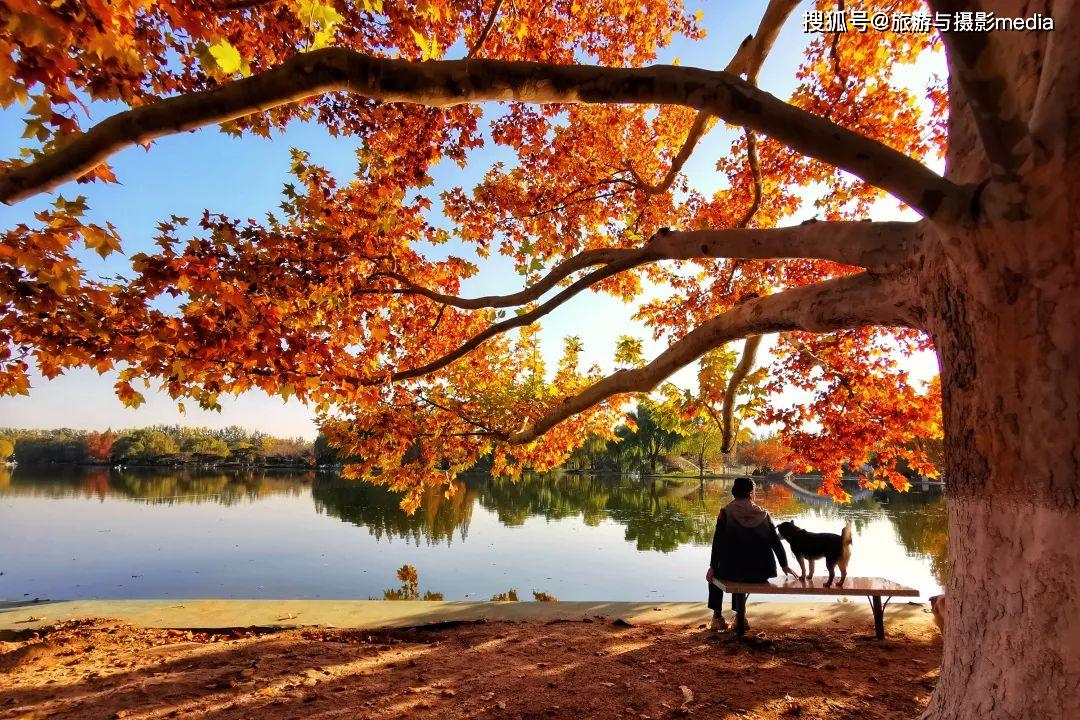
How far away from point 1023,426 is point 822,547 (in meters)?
3.17

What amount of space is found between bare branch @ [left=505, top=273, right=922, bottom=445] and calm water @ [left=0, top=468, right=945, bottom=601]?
6.76 meters

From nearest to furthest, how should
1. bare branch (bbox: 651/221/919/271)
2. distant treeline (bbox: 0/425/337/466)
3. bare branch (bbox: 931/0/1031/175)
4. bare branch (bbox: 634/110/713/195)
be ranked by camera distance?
bare branch (bbox: 931/0/1031/175), bare branch (bbox: 651/221/919/271), bare branch (bbox: 634/110/713/195), distant treeline (bbox: 0/425/337/466)

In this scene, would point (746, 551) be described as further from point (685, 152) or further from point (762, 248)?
point (685, 152)

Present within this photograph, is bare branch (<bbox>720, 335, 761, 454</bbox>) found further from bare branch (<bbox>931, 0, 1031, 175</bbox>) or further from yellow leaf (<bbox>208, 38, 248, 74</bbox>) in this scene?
yellow leaf (<bbox>208, 38, 248, 74</bbox>)

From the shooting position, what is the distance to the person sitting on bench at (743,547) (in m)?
4.95

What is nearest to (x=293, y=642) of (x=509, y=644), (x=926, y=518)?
A: (x=509, y=644)

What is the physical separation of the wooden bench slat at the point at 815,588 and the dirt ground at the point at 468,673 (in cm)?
54

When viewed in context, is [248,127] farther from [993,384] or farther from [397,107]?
[993,384]

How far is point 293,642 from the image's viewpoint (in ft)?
16.5

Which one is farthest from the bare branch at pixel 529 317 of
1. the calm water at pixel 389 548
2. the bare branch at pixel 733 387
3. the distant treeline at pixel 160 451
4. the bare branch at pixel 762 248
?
the distant treeline at pixel 160 451

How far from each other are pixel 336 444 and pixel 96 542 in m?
Result: 17.7

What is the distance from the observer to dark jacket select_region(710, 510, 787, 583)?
4.94 metres

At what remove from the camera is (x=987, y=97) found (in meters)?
2.10

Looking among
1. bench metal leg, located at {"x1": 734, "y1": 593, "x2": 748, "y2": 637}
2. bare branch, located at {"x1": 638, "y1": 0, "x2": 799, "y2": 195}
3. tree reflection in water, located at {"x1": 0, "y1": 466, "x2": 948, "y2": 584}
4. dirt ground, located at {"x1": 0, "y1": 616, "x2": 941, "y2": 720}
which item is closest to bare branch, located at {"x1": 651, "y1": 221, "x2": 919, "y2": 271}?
bare branch, located at {"x1": 638, "y1": 0, "x2": 799, "y2": 195}
